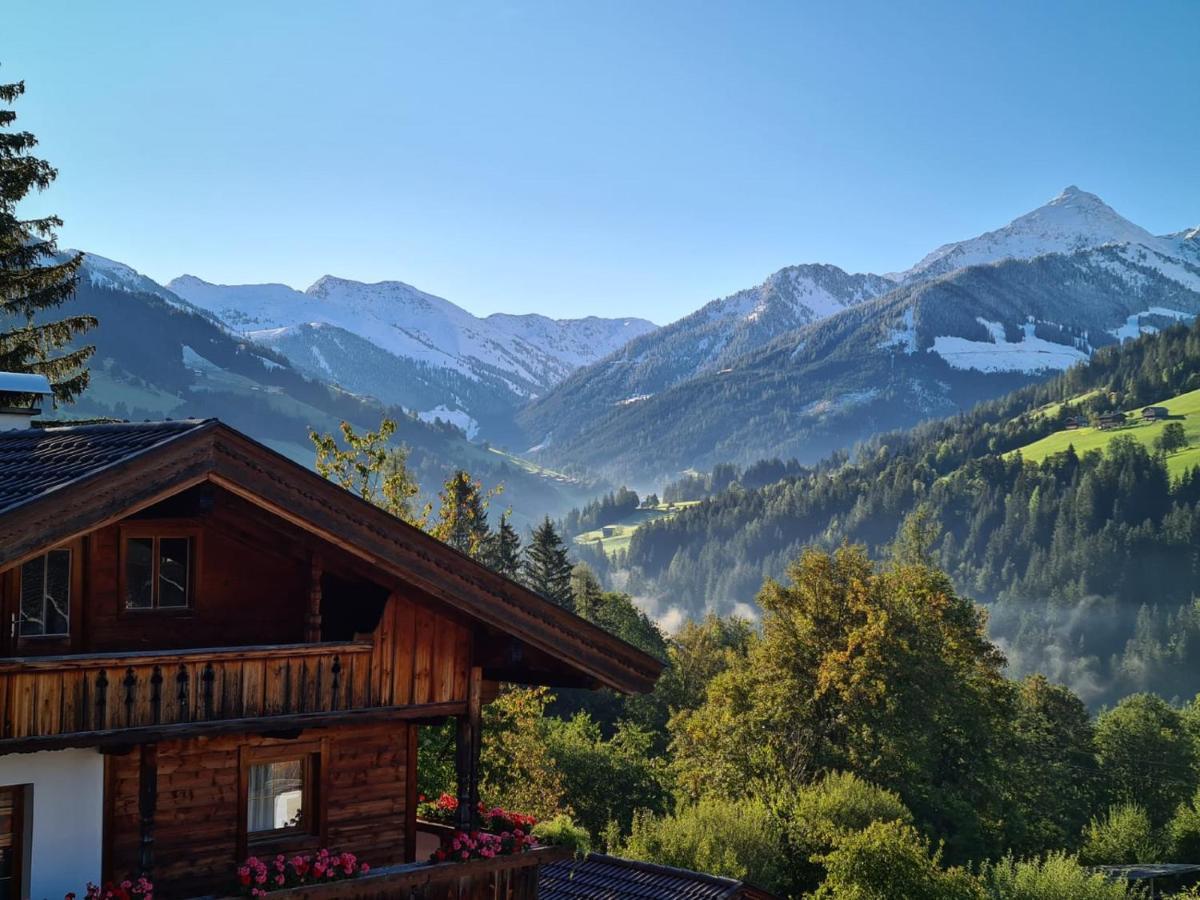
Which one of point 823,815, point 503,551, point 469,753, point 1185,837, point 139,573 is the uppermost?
point 503,551

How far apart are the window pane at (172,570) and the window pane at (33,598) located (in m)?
1.05

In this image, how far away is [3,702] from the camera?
967cm

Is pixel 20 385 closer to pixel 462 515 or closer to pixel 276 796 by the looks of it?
pixel 276 796

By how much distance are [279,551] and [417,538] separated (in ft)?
5.03

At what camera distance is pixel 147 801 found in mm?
10703

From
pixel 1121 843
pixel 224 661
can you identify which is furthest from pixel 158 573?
pixel 1121 843

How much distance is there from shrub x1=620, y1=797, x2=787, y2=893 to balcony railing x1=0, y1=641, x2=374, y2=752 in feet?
87.5

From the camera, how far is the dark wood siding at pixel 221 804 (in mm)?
11188

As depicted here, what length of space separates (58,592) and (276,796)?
10.1ft

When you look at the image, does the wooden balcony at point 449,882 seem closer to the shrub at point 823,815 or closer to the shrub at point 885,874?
the shrub at point 885,874

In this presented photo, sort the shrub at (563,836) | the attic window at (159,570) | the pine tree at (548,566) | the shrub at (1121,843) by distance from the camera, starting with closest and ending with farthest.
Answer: the attic window at (159,570), the shrub at (563,836), the shrub at (1121,843), the pine tree at (548,566)

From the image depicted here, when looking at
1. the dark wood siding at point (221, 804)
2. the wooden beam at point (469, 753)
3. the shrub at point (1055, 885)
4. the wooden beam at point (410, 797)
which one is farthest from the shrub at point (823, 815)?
the dark wood siding at point (221, 804)

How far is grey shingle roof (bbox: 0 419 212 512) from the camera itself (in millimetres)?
9344

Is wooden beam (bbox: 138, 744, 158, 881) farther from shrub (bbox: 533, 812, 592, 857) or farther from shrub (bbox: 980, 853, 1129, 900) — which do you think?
shrub (bbox: 980, 853, 1129, 900)
